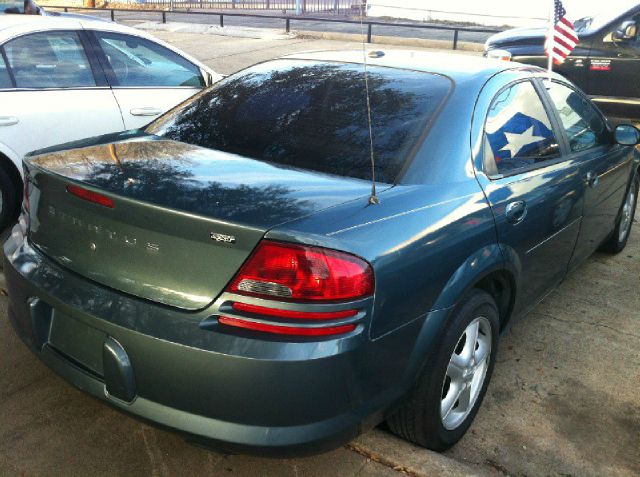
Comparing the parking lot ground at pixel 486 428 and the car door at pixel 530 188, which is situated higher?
the car door at pixel 530 188

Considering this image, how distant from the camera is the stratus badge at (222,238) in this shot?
2309 millimetres

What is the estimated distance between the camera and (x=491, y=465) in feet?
9.75

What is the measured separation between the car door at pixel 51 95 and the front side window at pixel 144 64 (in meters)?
0.20

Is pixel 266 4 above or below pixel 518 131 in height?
below

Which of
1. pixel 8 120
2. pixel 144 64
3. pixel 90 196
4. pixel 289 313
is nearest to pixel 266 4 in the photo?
pixel 144 64

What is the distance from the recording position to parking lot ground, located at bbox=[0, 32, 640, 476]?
280 cm

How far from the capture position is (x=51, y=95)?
512 cm

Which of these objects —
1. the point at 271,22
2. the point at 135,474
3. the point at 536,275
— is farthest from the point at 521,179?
the point at 271,22

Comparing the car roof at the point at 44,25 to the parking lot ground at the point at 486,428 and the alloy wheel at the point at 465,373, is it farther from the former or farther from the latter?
the alloy wheel at the point at 465,373

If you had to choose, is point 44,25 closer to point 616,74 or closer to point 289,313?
point 289,313

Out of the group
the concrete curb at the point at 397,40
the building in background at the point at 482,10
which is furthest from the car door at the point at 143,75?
the building in background at the point at 482,10

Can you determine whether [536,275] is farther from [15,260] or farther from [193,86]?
[193,86]

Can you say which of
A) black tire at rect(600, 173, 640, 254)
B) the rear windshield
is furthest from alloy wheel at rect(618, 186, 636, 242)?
the rear windshield

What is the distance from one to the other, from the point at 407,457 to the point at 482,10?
77.6ft
